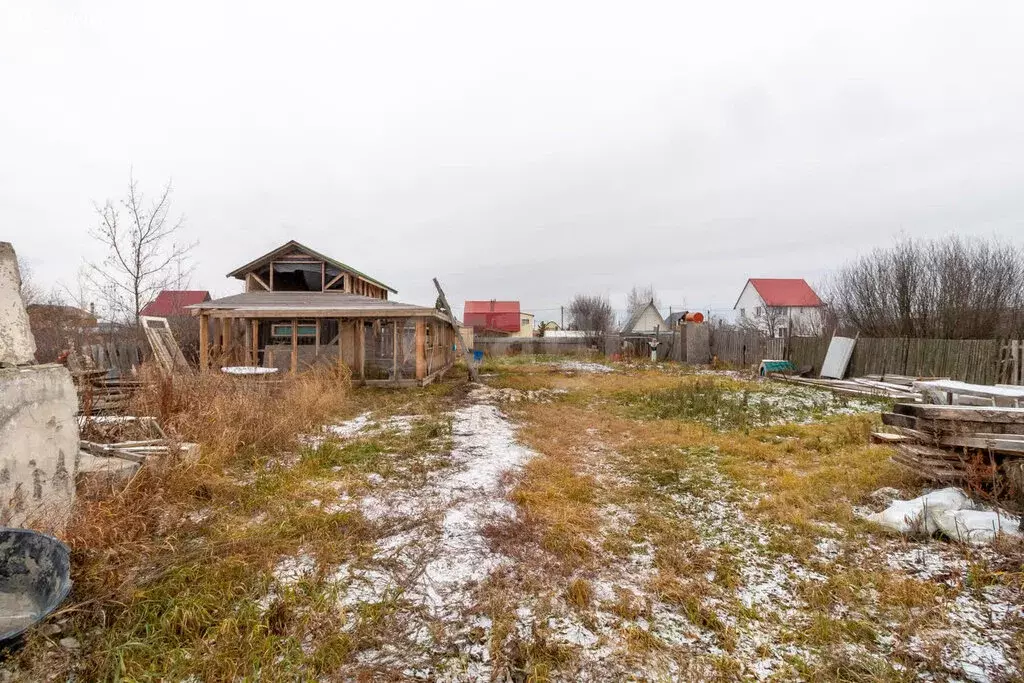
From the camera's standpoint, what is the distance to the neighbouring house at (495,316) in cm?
4781

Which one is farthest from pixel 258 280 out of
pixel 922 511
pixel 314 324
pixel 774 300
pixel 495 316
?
pixel 774 300

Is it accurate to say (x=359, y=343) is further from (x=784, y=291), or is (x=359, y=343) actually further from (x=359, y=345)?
(x=784, y=291)

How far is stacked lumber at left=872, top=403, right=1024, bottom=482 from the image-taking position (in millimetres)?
4277

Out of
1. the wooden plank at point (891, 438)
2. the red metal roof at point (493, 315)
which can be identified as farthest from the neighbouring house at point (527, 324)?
the wooden plank at point (891, 438)

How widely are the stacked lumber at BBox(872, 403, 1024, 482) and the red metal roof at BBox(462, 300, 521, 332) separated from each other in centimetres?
4167

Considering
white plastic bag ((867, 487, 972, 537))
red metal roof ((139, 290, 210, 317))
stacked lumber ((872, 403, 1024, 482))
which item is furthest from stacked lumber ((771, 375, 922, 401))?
red metal roof ((139, 290, 210, 317))

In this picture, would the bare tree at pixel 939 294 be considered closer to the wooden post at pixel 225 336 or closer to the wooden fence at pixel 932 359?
the wooden fence at pixel 932 359

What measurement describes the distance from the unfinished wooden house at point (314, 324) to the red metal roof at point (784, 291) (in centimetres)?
3162

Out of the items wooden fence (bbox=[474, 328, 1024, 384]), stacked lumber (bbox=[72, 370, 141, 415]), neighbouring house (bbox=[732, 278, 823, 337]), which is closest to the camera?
stacked lumber (bbox=[72, 370, 141, 415])

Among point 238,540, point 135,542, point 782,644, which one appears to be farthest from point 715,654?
point 135,542

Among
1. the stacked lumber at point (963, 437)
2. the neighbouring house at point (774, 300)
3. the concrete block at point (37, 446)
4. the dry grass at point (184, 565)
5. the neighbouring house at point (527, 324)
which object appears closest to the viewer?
the dry grass at point (184, 565)

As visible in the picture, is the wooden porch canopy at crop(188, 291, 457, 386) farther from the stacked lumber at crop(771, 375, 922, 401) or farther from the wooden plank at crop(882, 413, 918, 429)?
the stacked lumber at crop(771, 375, 922, 401)

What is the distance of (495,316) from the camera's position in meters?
48.4

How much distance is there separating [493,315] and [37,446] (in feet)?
148
